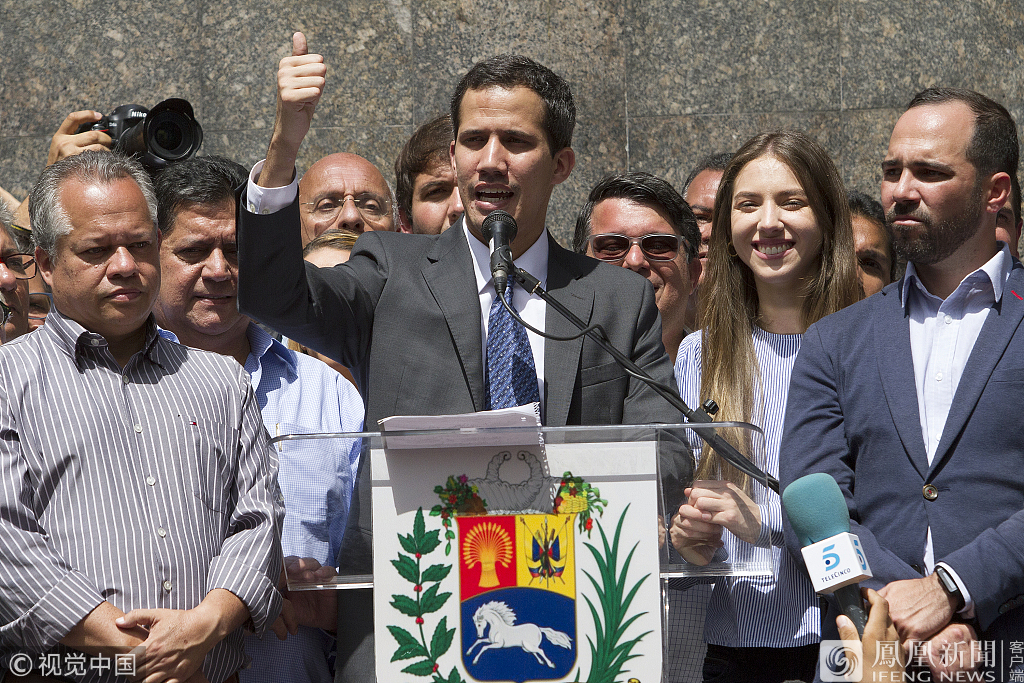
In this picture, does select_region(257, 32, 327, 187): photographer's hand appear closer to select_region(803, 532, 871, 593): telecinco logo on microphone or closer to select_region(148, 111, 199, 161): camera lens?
select_region(803, 532, 871, 593): telecinco logo on microphone

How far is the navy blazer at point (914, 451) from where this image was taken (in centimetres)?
261

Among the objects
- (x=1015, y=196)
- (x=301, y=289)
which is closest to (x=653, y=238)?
(x=1015, y=196)

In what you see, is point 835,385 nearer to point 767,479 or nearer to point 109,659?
point 767,479

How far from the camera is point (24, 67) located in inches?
244

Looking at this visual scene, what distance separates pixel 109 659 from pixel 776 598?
58.2 inches

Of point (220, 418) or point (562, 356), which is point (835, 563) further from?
point (220, 418)

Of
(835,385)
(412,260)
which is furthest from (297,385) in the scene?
(835,385)

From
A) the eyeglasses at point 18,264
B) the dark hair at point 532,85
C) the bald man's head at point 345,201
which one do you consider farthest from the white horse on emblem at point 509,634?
the bald man's head at point 345,201

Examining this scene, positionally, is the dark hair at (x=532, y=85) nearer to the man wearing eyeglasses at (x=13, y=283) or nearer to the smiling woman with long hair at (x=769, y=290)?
the smiling woman with long hair at (x=769, y=290)

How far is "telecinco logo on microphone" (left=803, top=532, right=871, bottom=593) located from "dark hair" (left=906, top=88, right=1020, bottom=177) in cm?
158

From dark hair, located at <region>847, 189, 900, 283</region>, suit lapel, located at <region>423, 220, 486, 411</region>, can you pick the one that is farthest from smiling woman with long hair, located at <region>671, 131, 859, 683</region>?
dark hair, located at <region>847, 189, 900, 283</region>

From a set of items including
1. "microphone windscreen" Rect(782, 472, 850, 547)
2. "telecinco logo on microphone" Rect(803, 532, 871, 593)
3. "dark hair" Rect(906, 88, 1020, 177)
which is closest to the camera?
"telecinco logo on microphone" Rect(803, 532, 871, 593)

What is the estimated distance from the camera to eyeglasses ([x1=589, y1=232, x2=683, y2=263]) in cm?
409

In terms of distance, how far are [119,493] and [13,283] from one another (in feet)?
5.55
